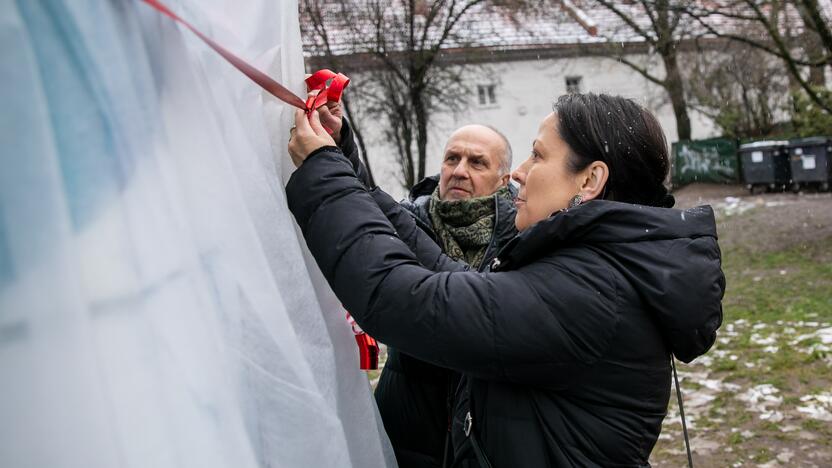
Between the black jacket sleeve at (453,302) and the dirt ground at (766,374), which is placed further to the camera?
the dirt ground at (766,374)

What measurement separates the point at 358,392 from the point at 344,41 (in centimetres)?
1208

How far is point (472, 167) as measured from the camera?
9.14 ft

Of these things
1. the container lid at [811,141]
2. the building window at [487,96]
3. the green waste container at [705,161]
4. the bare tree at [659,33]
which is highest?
the bare tree at [659,33]

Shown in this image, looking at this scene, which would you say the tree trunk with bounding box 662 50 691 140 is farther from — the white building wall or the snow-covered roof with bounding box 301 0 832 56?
the snow-covered roof with bounding box 301 0 832 56

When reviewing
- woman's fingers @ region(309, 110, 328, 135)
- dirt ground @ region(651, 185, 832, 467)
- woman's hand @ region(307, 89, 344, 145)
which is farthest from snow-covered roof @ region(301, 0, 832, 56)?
woman's fingers @ region(309, 110, 328, 135)

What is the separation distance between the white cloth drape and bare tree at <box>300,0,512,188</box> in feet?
37.2

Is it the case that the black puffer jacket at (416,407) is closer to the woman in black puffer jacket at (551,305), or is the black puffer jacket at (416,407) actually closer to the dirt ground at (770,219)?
the woman in black puffer jacket at (551,305)

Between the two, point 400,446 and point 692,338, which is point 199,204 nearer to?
point 692,338

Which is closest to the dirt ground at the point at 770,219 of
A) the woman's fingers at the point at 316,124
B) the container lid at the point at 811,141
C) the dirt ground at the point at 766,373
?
the dirt ground at the point at 766,373

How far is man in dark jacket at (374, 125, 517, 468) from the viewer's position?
1.95m

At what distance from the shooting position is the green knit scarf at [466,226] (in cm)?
247

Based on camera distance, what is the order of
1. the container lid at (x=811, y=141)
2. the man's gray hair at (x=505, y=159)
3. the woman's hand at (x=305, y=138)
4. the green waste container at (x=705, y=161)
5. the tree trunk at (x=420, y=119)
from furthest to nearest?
the green waste container at (x=705, y=161) < the container lid at (x=811, y=141) < the tree trunk at (x=420, y=119) < the man's gray hair at (x=505, y=159) < the woman's hand at (x=305, y=138)

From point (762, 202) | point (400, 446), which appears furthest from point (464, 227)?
point (762, 202)

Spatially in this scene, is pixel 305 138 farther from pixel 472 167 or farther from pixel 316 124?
pixel 472 167
